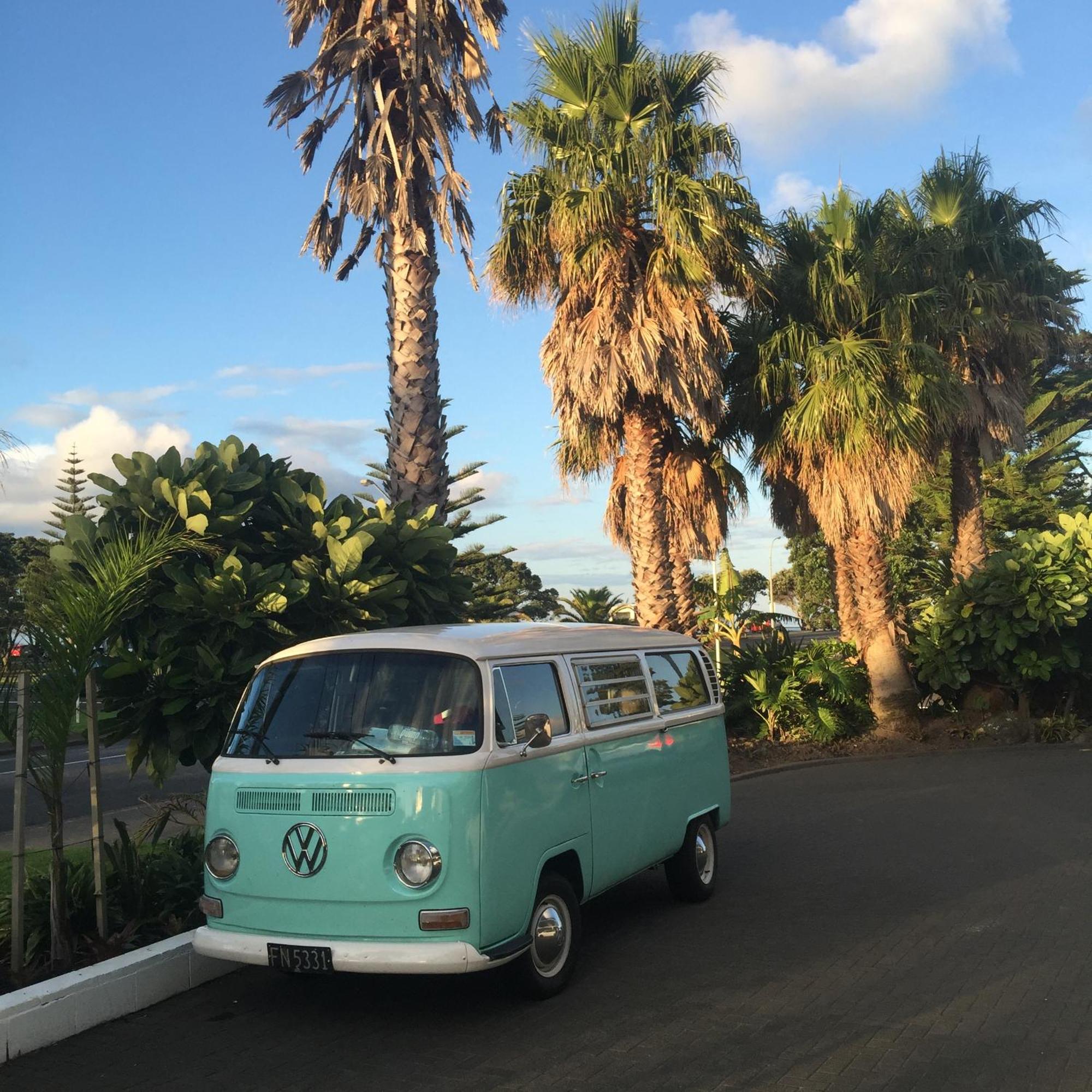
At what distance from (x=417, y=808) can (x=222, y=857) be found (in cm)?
121

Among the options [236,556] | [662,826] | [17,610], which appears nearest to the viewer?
[17,610]

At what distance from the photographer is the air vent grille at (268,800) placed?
5.82 m

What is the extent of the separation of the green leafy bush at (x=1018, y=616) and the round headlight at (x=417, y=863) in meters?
15.2

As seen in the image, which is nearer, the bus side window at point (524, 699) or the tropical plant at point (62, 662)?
the bus side window at point (524, 699)

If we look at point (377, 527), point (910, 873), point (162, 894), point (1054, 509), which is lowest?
point (910, 873)

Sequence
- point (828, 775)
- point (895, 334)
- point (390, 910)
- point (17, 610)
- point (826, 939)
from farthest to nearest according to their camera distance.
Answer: point (895, 334), point (828, 775), point (826, 939), point (17, 610), point (390, 910)

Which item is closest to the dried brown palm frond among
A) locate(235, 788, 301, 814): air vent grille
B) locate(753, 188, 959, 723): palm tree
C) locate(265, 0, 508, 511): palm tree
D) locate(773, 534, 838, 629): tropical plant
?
locate(265, 0, 508, 511): palm tree

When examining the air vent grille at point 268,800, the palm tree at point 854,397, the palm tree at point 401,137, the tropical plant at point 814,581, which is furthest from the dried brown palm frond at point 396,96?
the tropical plant at point 814,581

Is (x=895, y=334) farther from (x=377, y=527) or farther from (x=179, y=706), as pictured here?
(x=179, y=706)

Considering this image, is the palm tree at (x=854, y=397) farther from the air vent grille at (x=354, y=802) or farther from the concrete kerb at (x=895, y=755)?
the air vent grille at (x=354, y=802)

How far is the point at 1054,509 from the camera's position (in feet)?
134

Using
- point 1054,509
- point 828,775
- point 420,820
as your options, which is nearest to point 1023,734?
point 828,775

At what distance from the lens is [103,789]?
16.3 m

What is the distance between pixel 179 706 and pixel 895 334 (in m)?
14.3
